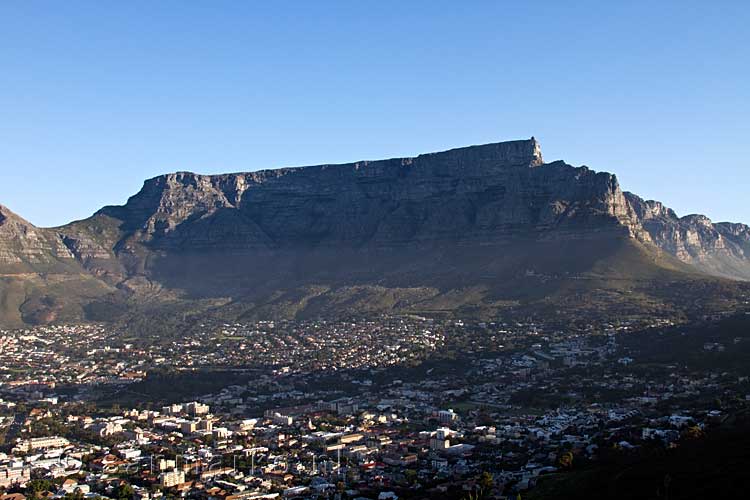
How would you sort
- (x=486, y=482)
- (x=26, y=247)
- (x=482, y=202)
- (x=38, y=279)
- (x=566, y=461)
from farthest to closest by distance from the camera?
(x=26, y=247) < (x=482, y=202) < (x=38, y=279) < (x=566, y=461) < (x=486, y=482)

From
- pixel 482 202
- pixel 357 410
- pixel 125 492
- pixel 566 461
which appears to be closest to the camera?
pixel 566 461

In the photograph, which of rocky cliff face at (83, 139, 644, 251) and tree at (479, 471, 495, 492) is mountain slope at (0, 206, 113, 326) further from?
tree at (479, 471, 495, 492)

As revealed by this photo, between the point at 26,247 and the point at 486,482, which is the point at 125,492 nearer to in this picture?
the point at 486,482

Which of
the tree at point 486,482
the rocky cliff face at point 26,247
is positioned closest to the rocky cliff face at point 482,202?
the rocky cliff face at point 26,247

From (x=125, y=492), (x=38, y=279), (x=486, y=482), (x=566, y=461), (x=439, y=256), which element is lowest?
(x=125, y=492)

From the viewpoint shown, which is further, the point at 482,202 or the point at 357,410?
the point at 482,202

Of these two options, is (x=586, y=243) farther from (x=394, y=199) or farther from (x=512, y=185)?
(x=394, y=199)

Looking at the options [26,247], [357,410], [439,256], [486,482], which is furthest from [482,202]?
[486,482]

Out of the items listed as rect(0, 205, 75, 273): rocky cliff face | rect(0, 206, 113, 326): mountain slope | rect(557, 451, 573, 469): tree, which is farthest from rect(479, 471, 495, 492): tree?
rect(0, 205, 75, 273): rocky cliff face

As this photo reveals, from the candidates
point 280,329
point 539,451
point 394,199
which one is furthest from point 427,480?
point 394,199

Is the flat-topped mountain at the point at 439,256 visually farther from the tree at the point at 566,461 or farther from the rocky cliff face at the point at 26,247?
the tree at the point at 566,461

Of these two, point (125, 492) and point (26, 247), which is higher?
point (26, 247)
